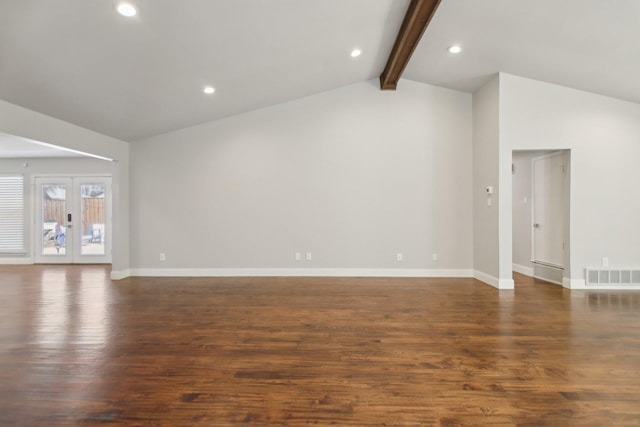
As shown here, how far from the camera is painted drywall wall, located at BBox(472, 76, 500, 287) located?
4895 mm

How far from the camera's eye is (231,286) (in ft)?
16.5

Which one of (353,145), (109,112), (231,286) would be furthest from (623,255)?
(109,112)

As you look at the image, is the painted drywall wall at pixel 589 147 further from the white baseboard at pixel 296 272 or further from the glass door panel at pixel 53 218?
the glass door panel at pixel 53 218

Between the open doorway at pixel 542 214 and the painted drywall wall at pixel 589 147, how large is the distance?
0.59 ft

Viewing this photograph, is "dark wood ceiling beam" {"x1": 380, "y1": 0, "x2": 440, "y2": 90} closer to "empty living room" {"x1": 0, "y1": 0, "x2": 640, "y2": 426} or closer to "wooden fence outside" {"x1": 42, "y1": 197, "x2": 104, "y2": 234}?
"empty living room" {"x1": 0, "y1": 0, "x2": 640, "y2": 426}

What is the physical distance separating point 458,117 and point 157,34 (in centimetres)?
487

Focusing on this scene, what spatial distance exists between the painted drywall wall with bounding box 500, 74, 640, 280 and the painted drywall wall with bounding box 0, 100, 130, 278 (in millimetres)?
6523

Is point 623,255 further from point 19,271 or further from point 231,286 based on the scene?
point 19,271

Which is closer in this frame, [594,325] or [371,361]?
[371,361]

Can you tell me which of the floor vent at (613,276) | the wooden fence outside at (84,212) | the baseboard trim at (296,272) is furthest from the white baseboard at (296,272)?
the wooden fence outside at (84,212)

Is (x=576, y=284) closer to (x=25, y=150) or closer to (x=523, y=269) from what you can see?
(x=523, y=269)

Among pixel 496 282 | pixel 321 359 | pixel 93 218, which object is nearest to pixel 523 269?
pixel 496 282

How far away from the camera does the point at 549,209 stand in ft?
17.5

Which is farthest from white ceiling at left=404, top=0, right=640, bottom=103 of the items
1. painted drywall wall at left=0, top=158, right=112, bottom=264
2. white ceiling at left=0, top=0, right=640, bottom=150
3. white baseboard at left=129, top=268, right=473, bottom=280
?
painted drywall wall at left=0, top=158, right=112, bottom=264
